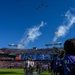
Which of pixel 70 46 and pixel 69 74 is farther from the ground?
pixel 70 46

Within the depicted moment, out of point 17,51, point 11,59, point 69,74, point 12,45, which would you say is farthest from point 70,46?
point 12,45

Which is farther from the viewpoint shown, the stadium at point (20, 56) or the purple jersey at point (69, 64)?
the stadium at point (20, 56)

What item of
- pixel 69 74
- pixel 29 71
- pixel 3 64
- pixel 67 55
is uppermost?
pixel 3 64

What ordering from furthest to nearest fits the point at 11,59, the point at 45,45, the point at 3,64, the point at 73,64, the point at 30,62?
the point at 45,45
the point at 11,59
the point at 3,64
the point at 30,62
the point at 73,64

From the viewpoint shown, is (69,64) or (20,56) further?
(20,56)

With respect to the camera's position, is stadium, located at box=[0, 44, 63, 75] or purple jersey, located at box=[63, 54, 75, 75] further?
stadium, located at box=[0, 44, 63, 75]

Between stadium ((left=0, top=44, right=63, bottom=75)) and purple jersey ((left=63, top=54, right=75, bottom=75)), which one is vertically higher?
stadium ((left=0, top=44, right=63, bottom=75))

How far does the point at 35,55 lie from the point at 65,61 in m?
91.4

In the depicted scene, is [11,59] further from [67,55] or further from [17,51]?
[67,55]

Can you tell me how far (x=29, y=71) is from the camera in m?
21.1

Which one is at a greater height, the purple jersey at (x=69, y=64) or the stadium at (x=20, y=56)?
the stadium at (x=20, y=56)

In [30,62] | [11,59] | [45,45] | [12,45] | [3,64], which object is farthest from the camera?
[12,45]

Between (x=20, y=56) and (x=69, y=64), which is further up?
(x=20, y=56)

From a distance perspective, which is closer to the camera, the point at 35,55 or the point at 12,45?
the point at 35,55
